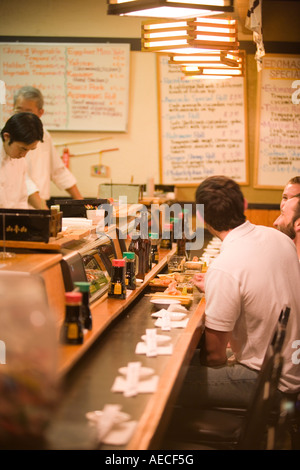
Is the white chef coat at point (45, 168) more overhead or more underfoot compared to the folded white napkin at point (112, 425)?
more overhead

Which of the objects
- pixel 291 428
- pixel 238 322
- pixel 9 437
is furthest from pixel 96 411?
pixel 291 428

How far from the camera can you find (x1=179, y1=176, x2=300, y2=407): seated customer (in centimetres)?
270

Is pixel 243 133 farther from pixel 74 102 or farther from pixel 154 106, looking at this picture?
pixel 74 102

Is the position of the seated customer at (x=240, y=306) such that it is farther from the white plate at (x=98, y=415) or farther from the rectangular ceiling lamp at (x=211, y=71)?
the rectangular ceiling lamp at (x=211, y=71)

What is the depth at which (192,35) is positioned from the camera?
387 cm

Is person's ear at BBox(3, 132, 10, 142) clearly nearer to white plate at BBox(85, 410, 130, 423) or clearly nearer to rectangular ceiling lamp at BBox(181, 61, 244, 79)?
rectangular ceiling lamp at BBox(181, 61, 244, 79)

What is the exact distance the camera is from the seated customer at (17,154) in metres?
3.94

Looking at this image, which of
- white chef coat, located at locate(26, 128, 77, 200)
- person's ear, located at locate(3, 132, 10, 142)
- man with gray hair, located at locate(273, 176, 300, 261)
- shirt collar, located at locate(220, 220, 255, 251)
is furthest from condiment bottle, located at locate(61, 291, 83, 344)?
white chef coat, located at locate(26, 128, 77, 200)

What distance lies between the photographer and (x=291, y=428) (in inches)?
112

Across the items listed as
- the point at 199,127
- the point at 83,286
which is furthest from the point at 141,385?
the point at 199,127

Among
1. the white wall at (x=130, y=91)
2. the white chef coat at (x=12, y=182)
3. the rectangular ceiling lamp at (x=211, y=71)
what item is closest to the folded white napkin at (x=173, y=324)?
the white chef coat at (x=12, y=182)

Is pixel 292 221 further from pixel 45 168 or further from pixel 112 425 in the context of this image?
pixel 45 168

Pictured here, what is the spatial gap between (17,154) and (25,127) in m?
0.37

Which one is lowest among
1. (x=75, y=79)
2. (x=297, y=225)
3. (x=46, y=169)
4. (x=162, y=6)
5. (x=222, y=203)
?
(x=297, y=225)
